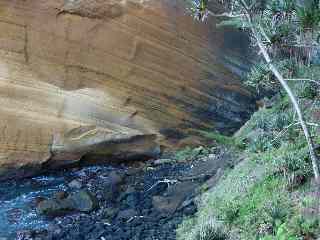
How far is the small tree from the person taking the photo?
13.0 ft

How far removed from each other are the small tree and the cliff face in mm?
3373

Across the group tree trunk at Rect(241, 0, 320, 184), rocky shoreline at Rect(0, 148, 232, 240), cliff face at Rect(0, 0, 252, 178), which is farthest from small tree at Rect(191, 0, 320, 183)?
cliff face at Rect(0, 0, 252, 178)

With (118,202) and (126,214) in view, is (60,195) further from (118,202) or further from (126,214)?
(126,214)

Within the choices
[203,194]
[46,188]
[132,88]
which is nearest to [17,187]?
[46,188]

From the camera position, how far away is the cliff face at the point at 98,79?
7504 millimetres

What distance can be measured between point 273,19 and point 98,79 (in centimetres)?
401

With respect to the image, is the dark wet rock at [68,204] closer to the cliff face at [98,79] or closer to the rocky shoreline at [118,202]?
the rocky shoreline at [118,202]

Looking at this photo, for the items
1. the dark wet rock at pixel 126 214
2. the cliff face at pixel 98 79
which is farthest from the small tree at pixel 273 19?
the cliff face at pixel 98 79

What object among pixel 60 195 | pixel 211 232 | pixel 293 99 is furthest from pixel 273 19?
pixel 60 195

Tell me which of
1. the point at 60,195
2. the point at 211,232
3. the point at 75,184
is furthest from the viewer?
the point at 75,184

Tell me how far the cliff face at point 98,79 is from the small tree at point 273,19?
11.1 feet

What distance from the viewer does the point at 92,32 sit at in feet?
26.0

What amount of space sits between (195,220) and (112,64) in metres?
3.36

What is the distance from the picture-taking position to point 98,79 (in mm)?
7906
